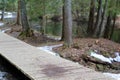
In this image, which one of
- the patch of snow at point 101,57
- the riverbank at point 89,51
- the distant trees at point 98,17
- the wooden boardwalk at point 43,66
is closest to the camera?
the wooden boardwalk at point 43,66

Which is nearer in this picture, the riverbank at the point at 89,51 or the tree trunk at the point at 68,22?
the riverbank at the point at 89,51

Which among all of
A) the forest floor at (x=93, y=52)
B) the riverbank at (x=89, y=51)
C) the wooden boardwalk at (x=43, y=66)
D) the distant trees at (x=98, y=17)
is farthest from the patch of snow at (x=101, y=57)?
the distant trees at (x=98, y=17)

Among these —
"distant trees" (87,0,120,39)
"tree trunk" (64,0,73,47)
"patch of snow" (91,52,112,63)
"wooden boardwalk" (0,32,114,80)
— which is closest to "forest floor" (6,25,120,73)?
"patch of snow" (91,52,112,63)

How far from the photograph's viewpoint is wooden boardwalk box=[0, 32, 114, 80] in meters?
6.81

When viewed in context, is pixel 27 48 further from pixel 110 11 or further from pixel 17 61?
pixel 110 11

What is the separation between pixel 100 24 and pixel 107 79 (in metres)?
9.18

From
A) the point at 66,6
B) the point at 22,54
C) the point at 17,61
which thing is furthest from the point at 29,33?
the point at 17,61

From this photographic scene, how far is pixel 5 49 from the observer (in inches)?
411

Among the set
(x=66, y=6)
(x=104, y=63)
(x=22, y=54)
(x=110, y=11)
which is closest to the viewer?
(x=22, y=54)

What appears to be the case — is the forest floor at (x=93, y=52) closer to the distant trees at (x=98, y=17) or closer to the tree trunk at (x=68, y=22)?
the tree trunk at (x=68, y=22)

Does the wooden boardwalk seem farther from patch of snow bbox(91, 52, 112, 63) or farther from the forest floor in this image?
patch of snow bbox(91, 52, 112, 63)

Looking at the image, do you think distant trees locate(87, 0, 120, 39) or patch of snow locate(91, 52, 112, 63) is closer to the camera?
patch of snow locate(91, 52, 112, 63)

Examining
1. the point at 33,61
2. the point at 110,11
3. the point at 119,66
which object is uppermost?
the point at 110,11

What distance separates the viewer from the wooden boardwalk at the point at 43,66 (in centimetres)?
681
